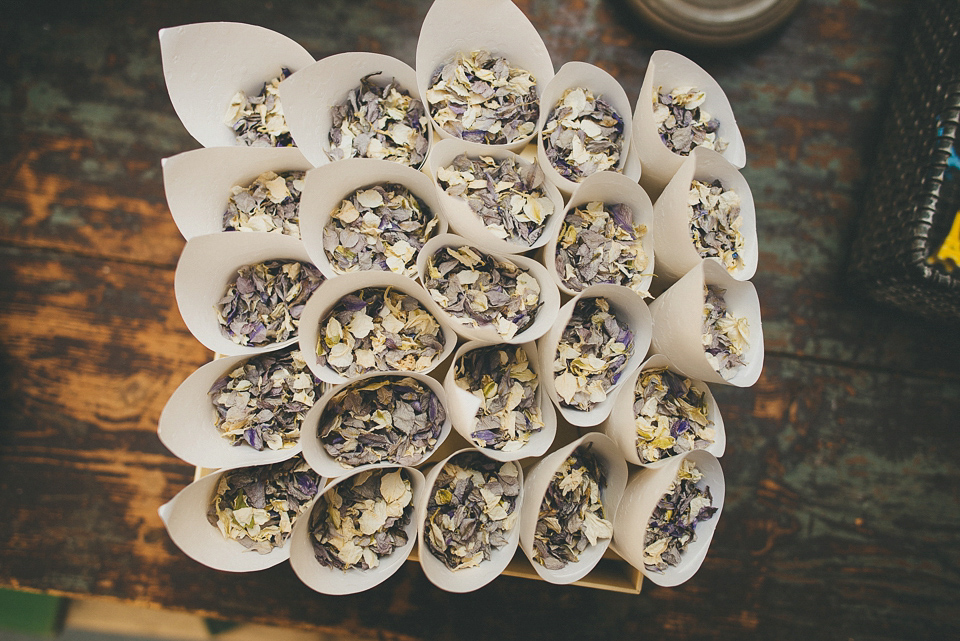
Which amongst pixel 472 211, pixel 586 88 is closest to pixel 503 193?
pixel 472 211

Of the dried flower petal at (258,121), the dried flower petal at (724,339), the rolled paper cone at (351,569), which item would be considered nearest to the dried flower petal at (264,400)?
the rolled paper cone at (351,569)

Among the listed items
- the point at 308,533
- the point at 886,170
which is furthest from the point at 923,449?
the point at 308,533

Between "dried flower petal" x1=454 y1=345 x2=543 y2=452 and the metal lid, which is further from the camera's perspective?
the metal lid

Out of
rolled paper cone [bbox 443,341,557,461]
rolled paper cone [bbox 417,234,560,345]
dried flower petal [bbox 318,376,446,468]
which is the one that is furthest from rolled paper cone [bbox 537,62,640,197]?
dried flower petal [bbox 318,376,446,468]

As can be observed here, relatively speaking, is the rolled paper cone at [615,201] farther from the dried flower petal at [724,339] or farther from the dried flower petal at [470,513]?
the dried flower petal at [470,513]

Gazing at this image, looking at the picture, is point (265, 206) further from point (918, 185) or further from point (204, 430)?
point (918, 185)

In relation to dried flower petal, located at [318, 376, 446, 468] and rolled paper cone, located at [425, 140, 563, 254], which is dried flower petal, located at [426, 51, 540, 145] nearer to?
rolled paper cone, located at [425, 140, 563, 254]

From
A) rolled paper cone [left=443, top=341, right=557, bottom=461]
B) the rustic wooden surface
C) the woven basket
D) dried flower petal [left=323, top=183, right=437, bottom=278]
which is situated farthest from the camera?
the rustic wooden surface
